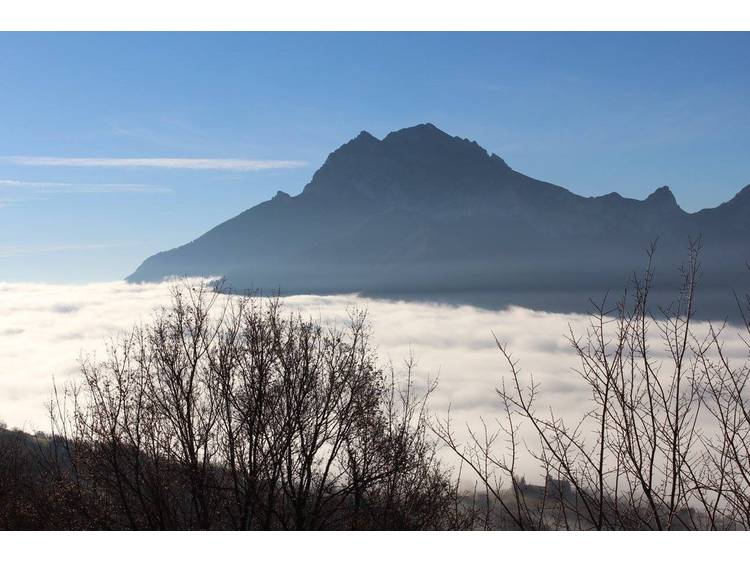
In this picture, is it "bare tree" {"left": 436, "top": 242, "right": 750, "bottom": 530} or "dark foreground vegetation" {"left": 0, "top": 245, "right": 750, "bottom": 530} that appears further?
"dark foreground vegetation" {"left": 0, "top": 245, "right": 750, "bottom": 530}

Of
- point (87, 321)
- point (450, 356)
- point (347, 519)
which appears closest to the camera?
point (347, 519)

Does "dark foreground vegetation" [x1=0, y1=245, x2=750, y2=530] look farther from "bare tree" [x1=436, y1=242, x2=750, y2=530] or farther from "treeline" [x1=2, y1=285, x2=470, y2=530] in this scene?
"bare tree" [x1=436, y1=242, x2=750, y2=530]

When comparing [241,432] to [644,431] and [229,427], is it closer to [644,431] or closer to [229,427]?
[229,427]

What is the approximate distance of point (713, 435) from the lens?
6574 millimetres

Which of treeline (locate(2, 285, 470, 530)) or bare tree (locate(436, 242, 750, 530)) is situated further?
treeline (locate(2, 285, 470, 530))

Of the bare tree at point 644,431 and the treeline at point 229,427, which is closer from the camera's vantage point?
the bare tree at point 644,431

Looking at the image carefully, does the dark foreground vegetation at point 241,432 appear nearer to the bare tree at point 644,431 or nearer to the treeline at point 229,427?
the treeline at point 229,427

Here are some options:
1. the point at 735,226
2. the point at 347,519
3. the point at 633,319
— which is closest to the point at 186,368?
the point at 347,519

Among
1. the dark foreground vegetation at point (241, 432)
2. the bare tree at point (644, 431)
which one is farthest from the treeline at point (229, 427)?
the bare tree at point (644, 431)

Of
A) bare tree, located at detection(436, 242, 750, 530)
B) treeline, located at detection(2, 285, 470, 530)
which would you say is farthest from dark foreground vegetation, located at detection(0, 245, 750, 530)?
bare tree, located at detection(436, 242, 750, 530)

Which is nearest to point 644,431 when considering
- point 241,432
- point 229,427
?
point 229,427

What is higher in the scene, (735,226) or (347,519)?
(735,226)
